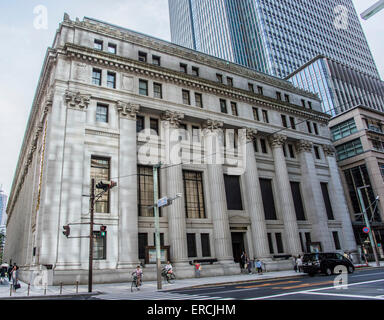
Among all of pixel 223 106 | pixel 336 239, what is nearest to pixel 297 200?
pixel 336 239

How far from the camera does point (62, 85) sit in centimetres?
2867

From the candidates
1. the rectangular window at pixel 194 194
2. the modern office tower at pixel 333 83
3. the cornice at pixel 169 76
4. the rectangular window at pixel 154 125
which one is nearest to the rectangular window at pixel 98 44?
the cornice at pixel 169 76

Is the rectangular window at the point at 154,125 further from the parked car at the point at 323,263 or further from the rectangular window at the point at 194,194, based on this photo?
the parked car at the point at 323,263

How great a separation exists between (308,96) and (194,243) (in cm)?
3366

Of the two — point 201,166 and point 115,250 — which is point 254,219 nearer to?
point 201,166

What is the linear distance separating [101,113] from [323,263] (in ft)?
81.5

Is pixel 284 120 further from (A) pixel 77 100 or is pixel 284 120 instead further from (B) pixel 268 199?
(A) pixel 77 100

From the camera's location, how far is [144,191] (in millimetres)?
30234

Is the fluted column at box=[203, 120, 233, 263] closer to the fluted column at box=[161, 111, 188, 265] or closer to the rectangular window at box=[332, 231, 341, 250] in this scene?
the fluted column at box=[161, 111, 188, 265]

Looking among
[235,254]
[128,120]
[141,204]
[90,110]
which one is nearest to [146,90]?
[128,120]

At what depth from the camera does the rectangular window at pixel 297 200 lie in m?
40.4

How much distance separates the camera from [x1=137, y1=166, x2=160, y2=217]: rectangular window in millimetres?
29641

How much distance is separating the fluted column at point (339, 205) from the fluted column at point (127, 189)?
102 feet
